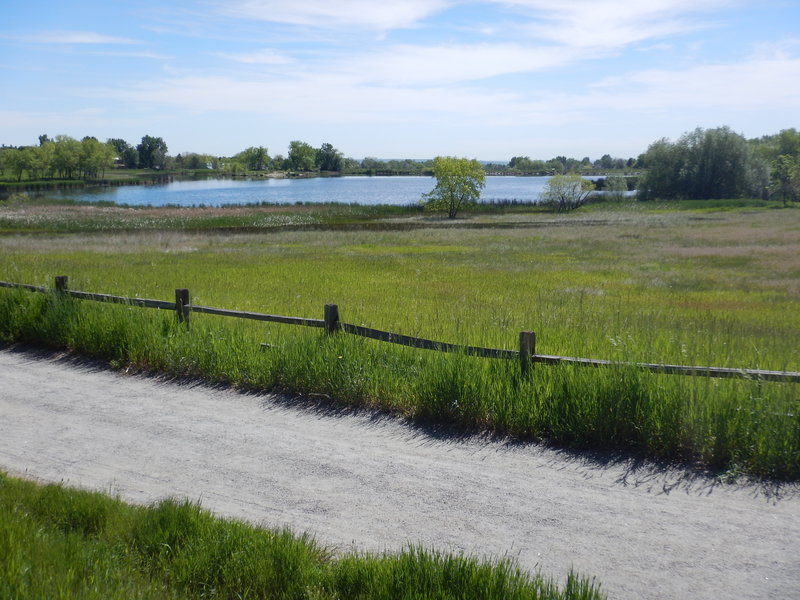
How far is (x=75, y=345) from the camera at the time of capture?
42.2 ft

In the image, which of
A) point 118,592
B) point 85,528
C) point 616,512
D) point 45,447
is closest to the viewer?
point 118,592

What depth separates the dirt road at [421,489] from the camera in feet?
18.9

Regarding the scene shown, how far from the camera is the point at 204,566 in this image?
527 cm

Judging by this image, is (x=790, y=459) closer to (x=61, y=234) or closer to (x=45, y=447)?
(x=45, y=447)

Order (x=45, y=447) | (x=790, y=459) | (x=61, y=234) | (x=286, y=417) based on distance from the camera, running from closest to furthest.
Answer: (x=790, y=459)
(x=45, y=447)
(x=286, y=417)
(x=61, y=234)

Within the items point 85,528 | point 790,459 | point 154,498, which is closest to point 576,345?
point 790,459

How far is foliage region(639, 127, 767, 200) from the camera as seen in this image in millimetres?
106438

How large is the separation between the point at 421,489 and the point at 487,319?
1069 centimetres

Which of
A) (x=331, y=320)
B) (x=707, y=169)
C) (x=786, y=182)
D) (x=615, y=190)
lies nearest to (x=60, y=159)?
(x=615, y=190)

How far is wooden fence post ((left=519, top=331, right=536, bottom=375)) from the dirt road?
1252mm

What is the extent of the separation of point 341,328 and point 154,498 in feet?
15.3

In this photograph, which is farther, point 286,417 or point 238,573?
point 286,417

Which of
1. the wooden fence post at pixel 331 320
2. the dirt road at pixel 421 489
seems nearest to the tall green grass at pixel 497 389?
the wooden fence post at pixel 331 320

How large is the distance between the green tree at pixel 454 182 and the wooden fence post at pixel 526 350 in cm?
7424
